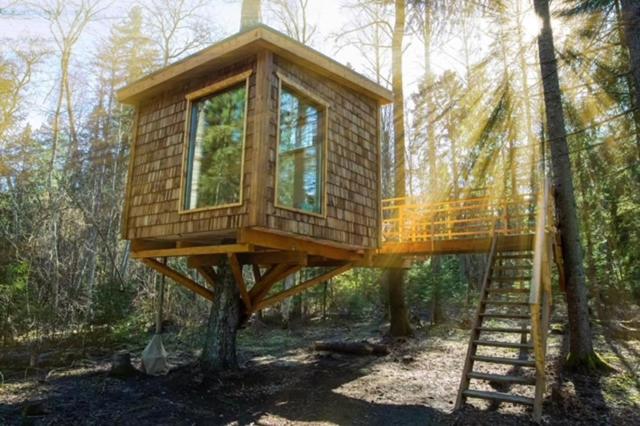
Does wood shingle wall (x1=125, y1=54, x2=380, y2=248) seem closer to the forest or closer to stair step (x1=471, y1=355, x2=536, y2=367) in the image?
the forest

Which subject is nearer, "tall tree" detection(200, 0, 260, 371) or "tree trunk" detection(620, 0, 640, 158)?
"tree trunk" detection(620, 0, 640, 158)

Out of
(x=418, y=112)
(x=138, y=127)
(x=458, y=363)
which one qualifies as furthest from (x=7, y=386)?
(x=418, y=112)

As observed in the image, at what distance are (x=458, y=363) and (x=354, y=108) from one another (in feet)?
15.9

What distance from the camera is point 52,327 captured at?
788 centimetres

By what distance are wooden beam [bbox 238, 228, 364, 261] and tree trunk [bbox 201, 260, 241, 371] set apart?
73.6 inches

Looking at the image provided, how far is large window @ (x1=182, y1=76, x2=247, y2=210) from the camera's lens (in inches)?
211

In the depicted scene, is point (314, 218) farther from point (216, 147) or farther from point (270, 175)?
point (216, 147)

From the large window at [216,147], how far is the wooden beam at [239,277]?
2.99 feet

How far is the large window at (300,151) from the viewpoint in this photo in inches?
214

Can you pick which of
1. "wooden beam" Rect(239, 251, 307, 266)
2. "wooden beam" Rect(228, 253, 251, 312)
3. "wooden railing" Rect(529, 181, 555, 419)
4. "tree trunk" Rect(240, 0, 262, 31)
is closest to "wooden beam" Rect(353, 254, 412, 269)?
"wooden beam" Rect(239, 251, 307, 266)

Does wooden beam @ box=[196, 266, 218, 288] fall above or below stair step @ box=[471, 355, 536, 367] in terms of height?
above

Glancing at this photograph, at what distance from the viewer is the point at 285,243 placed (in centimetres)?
562

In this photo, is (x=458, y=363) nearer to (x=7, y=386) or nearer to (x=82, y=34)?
(x=7, y=386)

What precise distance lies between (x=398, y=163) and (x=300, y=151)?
538cm
